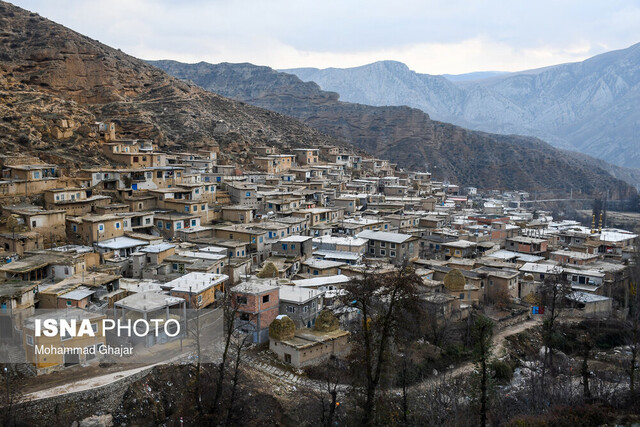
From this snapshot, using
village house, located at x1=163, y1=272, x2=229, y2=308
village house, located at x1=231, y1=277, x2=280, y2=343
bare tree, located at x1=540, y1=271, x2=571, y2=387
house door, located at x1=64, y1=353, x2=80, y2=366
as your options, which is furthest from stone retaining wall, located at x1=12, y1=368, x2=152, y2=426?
bare tree, located at x1=540, y1=271, x2=571, y2=387

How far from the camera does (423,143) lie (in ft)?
291

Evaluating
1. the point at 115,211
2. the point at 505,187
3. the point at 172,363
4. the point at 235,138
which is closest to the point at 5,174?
the point at 115,211

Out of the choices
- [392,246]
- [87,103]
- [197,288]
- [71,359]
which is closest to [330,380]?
[197,288]

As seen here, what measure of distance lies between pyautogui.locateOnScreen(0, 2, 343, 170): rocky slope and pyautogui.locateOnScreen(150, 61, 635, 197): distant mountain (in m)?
28.5

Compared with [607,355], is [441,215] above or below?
above

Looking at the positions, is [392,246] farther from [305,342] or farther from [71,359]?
[71,359]

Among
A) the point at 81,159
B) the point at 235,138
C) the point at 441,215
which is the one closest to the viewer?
the point at 81,159

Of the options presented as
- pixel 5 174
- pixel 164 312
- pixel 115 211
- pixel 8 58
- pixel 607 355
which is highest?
pixel 8 58

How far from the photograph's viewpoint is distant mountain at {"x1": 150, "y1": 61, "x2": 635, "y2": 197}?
273ft

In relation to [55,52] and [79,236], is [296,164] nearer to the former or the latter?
[55,52]

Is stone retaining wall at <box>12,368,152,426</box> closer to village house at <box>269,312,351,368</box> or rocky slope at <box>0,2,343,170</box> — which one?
village house at <box>269,312,351,368</box>

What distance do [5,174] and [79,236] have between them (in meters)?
6.64

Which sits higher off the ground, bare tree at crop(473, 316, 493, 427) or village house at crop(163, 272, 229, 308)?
village house at crop(163, 272, 229, 308)

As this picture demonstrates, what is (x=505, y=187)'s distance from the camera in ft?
261
